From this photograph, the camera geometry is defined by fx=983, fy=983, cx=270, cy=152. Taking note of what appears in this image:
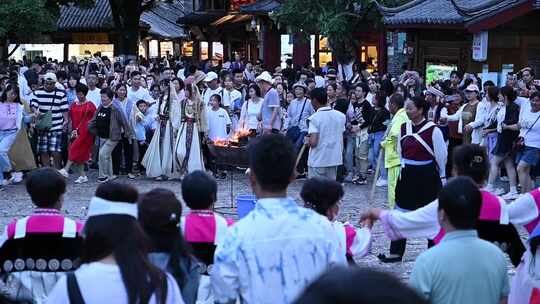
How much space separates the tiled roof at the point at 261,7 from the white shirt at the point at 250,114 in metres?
16.3

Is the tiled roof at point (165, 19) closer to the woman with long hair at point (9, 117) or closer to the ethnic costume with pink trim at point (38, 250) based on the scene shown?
the woman with long hair at point (9, 117)

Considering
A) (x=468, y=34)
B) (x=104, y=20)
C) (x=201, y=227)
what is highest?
Answer: (x=104, y=20)

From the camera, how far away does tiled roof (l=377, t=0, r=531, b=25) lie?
18.9 metres

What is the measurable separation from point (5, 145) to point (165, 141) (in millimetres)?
2390

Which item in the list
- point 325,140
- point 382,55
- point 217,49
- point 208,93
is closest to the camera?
point 325,140

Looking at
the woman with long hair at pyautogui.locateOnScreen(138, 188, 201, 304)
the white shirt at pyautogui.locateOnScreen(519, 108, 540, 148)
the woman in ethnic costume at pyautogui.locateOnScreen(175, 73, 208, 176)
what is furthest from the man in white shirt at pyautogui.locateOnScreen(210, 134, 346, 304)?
the woman in ethnic costume at pyautogui.locateOnScreen(175, 73, 208, 176)

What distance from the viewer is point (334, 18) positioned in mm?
22250

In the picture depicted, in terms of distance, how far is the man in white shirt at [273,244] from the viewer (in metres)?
3.85

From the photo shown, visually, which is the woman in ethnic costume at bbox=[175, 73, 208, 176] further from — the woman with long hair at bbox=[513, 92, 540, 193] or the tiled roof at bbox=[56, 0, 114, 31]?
the tiled roof at bbox=[56, 0, 114, 31]

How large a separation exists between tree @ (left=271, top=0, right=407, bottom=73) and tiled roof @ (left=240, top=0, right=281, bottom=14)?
7408mm

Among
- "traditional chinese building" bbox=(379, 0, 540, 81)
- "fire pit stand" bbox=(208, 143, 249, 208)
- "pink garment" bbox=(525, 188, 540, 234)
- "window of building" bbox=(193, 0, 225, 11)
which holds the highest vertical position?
"window of building" bbox=(193, 0, 225, 11)

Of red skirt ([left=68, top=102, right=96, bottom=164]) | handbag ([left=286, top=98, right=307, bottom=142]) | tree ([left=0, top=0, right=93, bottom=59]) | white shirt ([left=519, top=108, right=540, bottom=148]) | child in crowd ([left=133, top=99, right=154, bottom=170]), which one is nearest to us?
white shirt ([left=519, top=108, right=540, bottom=148])

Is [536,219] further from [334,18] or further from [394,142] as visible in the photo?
[334,18]

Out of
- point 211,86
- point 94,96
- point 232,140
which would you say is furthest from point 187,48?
point 232,140
